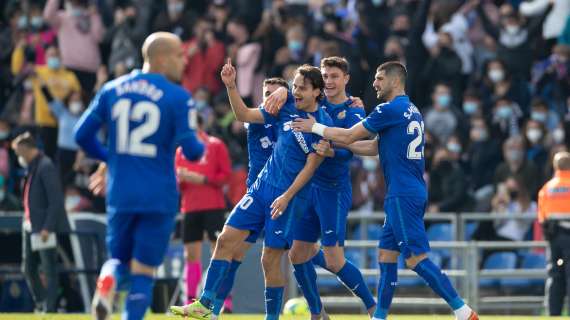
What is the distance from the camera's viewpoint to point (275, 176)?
1321cm

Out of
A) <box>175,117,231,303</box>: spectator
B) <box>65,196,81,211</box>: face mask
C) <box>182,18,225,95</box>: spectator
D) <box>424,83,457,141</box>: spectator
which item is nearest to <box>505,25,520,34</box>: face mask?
<box>424,83,457,141</box>: spectator

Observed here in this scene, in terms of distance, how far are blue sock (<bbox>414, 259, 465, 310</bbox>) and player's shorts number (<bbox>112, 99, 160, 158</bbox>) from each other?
3.88 meters

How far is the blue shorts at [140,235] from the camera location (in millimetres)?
10656

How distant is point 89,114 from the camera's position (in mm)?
10750

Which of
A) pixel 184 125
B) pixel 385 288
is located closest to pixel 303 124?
pixel 385 288

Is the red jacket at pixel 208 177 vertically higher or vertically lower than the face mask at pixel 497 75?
lower

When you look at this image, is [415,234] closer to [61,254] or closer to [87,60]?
[61,254]

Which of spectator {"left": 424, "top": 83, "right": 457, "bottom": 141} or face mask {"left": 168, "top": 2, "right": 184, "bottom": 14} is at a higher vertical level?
face mask {"left": 168, "top": 2, "right": 184, "bottom": 14}

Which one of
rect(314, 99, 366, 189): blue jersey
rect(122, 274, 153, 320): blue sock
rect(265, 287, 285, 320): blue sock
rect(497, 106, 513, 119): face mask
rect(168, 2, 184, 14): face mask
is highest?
rect(168, 2, 184, 14): face mask

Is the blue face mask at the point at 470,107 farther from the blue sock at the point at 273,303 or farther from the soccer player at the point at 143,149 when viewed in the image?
the soccer player at the point at 143,149

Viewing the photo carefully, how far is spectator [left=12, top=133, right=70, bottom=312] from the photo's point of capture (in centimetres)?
1995

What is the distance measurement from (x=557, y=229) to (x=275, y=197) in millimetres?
6858

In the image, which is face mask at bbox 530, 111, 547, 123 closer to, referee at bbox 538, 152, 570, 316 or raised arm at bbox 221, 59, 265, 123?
referee at bbox 538, 152, 570, 316

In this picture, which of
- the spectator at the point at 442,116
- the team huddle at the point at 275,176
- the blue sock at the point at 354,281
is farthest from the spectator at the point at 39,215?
the blue sock at the point at 354,281
